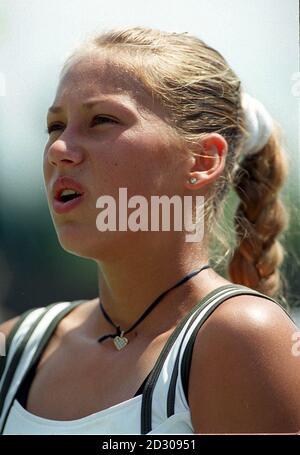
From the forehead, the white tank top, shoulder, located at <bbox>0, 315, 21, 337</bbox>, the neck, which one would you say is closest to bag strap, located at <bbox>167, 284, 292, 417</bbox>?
the white tank top

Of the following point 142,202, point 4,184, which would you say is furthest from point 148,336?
point 4,184

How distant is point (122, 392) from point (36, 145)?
0.84 meters

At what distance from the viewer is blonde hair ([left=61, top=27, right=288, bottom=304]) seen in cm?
132

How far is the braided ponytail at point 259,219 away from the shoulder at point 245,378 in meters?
0.44

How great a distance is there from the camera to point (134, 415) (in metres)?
1.11

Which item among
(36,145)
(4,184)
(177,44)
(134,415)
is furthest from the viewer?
(4,184)

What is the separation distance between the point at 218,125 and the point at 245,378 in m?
0.53

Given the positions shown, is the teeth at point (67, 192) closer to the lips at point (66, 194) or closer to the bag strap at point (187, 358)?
the lips at point (66, 194)

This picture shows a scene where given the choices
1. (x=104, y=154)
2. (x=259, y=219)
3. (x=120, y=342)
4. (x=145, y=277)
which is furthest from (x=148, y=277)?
(x=259, y=219)

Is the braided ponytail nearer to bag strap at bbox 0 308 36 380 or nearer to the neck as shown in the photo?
the neck

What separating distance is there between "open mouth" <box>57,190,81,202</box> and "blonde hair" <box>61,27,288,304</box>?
0.71 ft

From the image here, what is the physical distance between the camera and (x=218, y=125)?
4.52ft

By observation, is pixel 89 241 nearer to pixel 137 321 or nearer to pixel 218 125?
pixel 137 321

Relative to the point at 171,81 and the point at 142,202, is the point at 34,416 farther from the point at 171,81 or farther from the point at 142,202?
the point at 171,81
